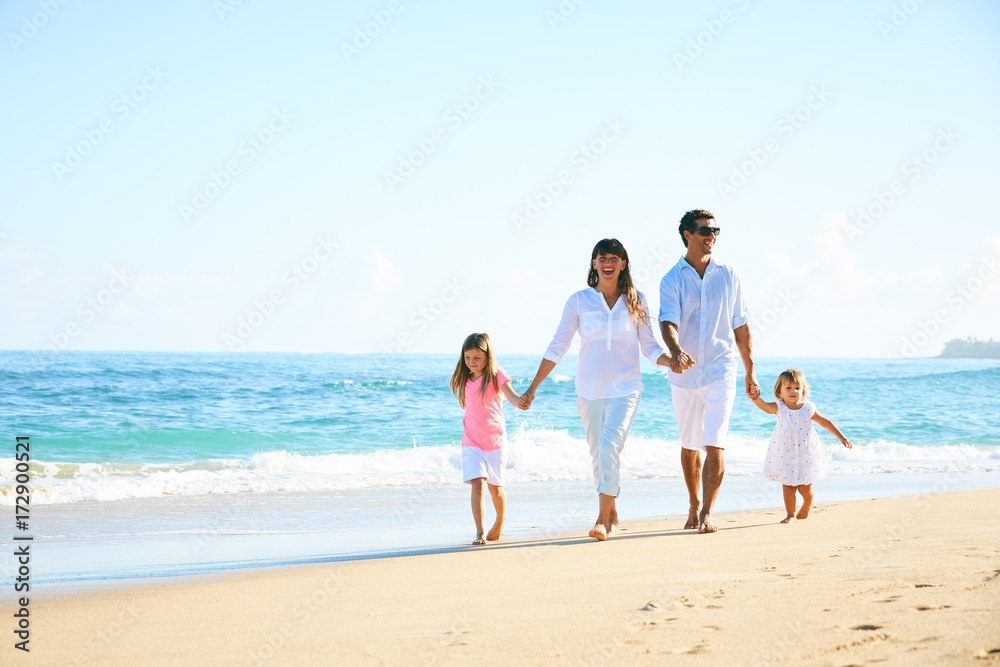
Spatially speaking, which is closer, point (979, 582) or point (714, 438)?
point (979, 582)

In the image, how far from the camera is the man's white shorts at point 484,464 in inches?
217

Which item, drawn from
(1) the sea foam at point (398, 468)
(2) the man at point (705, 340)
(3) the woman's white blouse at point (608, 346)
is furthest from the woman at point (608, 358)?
(1) the sea foam at point (398, 468)

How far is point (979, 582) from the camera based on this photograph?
3.15m

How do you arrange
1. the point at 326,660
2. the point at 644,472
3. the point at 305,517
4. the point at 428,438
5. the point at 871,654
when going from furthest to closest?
the point at 428,438
the point at 644,472
the point at 305,517
the point at 326,660
the point at 871,654

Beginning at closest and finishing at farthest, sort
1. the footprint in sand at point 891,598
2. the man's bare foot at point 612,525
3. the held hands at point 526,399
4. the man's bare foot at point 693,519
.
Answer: the footprint in sand at point 891,598
the held hands at point 526,399
the man's bare foot at point 612,525
the man's bare foot at point 693,519

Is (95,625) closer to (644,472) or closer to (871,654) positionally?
(871,654)

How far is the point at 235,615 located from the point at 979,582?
3.20 meters

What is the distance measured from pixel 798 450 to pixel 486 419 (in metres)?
2.47

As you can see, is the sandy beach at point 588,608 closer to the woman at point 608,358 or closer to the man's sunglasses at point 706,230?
the woman at point 608,358

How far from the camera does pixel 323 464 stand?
1268 cm

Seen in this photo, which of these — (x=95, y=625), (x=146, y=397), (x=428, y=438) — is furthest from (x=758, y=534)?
(x=146, y=397)

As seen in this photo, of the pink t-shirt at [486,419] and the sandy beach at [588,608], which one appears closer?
the sandy beach at [588,608]

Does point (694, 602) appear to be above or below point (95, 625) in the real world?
above

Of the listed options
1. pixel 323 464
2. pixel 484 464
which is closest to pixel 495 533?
pixel 484 464
